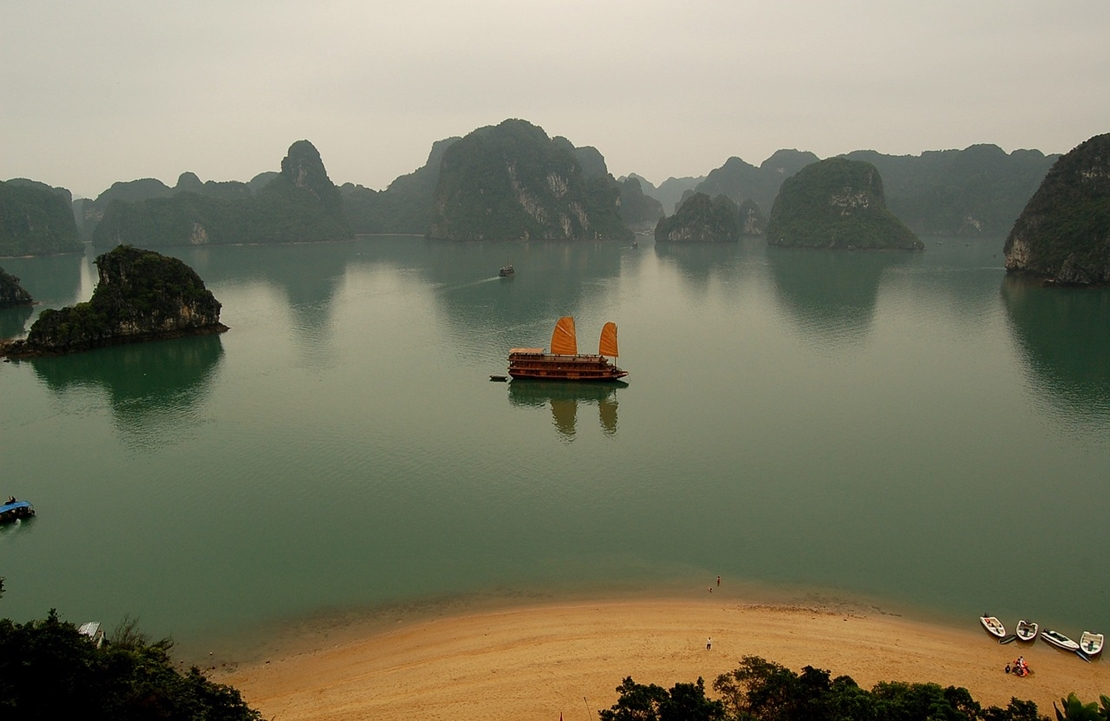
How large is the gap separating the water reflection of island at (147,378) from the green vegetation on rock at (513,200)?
134718 mm

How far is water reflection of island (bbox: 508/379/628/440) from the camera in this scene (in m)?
39.1

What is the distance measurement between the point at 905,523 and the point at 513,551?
53.8 ft

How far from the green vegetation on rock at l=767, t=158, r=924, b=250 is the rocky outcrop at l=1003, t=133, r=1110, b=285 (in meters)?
55.2

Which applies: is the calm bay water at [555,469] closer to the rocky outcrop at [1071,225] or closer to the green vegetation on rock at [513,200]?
the rocky outcrop at [1071,225]

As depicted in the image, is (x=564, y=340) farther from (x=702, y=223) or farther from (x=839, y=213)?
(x=702, y=223)

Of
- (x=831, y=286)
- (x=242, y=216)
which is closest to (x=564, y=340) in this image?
(x=831, y=286)

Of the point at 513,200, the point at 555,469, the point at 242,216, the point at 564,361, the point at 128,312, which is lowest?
the point at 555,469

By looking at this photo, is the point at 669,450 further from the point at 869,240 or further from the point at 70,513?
the point at 869,240

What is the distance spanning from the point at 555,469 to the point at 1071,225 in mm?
92118

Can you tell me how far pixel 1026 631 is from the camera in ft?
66.1

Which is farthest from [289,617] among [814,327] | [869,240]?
[869,240]

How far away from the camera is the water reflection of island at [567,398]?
39072 mm

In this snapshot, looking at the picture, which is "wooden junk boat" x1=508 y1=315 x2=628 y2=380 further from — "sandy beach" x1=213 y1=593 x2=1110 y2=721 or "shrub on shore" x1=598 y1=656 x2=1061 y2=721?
"shrub on shore" x1=598 y1=656 x2=1061 y2=721

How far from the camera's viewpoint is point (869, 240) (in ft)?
495
